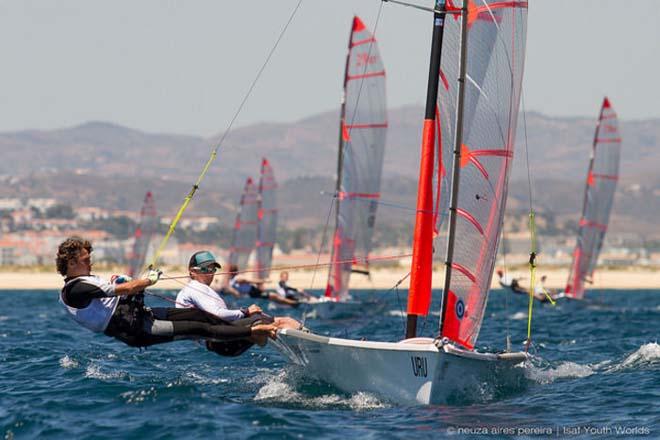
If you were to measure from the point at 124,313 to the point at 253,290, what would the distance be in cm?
2628

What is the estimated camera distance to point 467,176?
44.0 ft

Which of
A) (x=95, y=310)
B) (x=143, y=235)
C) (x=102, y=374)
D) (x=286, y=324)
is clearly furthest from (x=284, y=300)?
(x=95, y=310)

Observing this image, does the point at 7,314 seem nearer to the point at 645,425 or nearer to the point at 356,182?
the point at 356,182

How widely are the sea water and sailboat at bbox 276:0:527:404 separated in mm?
356

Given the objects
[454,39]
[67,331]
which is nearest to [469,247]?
[454,39]

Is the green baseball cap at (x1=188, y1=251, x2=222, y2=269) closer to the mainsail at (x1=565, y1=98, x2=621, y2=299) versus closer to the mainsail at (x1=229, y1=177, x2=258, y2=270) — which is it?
the mainsail at (x1=565, y1=98, x2=621, y2=299)

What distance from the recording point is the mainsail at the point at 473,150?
13.3 metres

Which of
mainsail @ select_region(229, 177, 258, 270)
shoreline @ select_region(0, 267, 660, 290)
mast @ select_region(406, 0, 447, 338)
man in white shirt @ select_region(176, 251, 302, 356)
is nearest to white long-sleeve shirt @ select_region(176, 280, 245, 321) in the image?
man in white shirt @ select_region(176, 251, 302, 356)

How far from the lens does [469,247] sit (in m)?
13.5

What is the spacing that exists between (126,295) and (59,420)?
1585 mm

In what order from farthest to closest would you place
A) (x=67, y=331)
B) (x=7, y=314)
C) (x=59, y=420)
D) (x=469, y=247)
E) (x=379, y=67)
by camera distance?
(x=379, y=67)
(x=7, y=314)
(x=67, y=331)
(x=469, y=247)
(x=59, y=420)

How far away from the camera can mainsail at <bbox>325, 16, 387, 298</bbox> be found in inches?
1292

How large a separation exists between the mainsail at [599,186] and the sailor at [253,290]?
36.4 ft

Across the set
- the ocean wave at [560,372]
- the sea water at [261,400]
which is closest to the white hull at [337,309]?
the sea water at [261,400]
